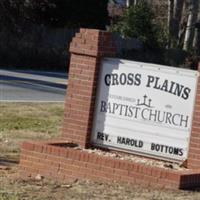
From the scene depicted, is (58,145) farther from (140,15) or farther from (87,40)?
(140,15)

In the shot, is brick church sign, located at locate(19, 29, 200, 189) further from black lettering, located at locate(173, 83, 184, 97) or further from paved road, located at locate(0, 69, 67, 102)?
paved road, located at locate(0, 69, 67, 102)

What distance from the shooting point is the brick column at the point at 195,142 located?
1003 cm

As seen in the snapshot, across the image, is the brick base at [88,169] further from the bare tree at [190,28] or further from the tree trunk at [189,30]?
the tree trunk at [189,30]

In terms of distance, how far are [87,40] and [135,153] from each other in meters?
1.72

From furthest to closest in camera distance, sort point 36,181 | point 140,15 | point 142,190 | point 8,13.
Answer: point 140,15 → point 8,13 → point 36,181 → point 142,190

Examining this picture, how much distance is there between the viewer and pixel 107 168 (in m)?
9.95

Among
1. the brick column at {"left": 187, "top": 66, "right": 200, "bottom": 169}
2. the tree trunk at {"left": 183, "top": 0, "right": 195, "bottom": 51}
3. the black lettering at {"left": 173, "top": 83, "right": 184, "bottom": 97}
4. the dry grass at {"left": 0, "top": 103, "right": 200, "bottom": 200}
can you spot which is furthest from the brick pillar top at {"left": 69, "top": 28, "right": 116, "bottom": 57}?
the tree trunk at {"left": 183, "top": 0, "right": 195, "bottom": 51}

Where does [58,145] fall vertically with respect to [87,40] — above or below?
below

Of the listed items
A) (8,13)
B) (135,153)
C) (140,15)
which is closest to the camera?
(135,153)

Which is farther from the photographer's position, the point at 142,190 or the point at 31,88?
the point at 31,88

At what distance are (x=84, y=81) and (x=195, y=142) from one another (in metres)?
1.98

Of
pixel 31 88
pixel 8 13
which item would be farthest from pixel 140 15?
pixel 31 88

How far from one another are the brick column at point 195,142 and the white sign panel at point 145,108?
0.40 feet

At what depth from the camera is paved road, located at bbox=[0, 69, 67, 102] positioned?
22.0m
